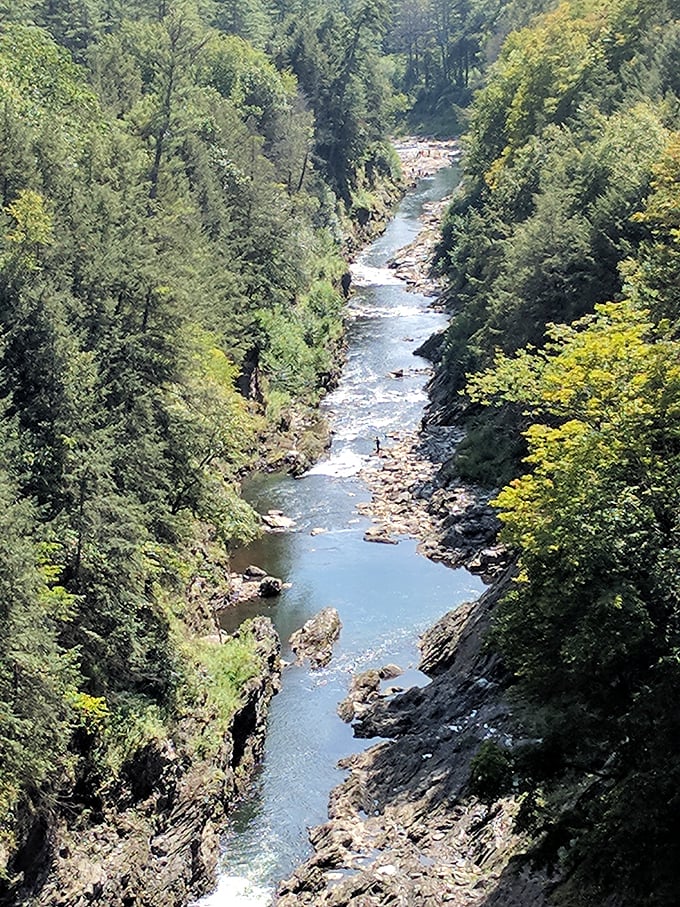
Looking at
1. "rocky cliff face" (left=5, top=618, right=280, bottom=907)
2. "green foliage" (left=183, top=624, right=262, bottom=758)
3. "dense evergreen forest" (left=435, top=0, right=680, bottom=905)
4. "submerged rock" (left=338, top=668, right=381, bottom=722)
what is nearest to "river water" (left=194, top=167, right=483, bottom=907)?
"submerged rock" (left=338, top=668, right=381, bottom=722)

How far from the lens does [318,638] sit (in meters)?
38.2

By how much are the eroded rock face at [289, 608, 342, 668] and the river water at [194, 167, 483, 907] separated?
1.28ft

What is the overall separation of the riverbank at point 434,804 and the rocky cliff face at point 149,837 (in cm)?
281

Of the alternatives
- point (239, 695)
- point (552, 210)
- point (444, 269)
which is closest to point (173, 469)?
point (239, 695)

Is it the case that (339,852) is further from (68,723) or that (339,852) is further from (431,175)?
A: (431,175)

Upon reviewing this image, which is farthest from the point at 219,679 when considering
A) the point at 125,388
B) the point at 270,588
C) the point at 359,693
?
the point at 125,388

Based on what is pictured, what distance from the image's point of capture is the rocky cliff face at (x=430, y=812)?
2311cm

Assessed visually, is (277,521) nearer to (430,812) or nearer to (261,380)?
(261,380)

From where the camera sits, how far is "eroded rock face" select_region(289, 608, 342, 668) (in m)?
37.4

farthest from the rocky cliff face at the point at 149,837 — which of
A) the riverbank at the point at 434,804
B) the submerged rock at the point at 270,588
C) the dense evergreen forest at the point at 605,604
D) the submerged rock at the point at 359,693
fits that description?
the dense evergreen forest at the point at 605,604

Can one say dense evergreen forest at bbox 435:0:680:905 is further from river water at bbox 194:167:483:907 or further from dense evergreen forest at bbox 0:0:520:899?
dense evergreen forest at bbox 0:0:520:899

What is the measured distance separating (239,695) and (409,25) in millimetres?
163354

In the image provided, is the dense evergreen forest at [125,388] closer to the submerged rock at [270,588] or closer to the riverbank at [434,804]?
the submerged rock at [270,588]

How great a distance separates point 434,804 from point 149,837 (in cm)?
748
